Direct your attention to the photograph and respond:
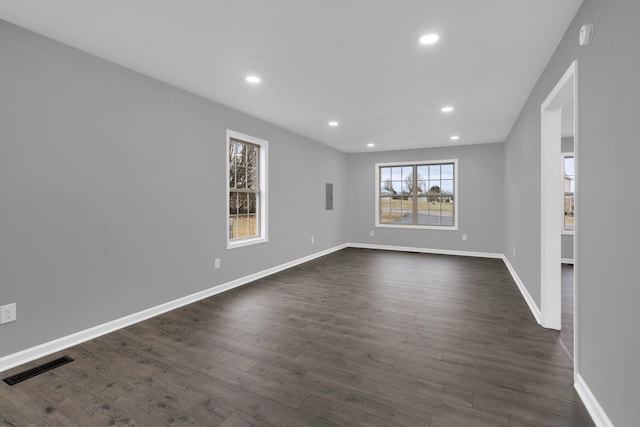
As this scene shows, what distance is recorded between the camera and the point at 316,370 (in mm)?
2248

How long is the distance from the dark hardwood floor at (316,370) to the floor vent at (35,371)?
2.4 inches

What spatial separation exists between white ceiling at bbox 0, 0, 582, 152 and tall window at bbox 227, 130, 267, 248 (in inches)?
26.4

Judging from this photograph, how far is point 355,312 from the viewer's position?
3410 millimetres

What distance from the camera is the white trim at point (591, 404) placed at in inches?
63.7

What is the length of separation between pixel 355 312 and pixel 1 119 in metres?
3.38

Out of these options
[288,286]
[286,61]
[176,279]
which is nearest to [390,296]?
[288,286]

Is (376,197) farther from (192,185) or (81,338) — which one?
(81,338)

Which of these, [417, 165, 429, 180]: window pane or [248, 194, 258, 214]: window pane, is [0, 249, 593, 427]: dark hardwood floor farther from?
[417, 165, 429, 180]: window pane

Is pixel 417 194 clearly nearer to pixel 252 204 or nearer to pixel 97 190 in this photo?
pixel 252 204

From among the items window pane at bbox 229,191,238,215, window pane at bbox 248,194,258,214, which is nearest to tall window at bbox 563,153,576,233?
window pane at bbox 248,194,258,214

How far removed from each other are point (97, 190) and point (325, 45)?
235 cm

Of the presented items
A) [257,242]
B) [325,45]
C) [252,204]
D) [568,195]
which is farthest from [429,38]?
[568,195]

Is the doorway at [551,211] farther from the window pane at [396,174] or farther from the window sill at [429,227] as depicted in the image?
the window pane at [396,174]

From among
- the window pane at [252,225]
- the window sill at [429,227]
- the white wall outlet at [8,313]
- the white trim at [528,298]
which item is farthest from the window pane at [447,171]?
the white wall outlet at [8,313]
